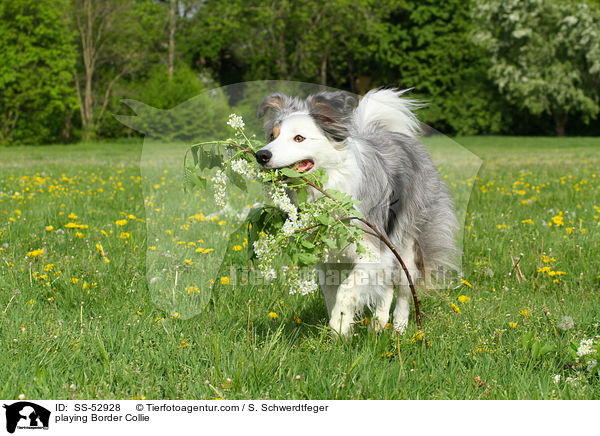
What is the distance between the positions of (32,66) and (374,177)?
27914mm

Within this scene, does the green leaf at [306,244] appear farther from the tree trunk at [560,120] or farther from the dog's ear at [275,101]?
the tree trunk at [560,120]

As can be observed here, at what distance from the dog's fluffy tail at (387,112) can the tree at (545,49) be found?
94.1 ft

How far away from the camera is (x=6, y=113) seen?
26.7 meters

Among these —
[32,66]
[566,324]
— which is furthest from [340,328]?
[32,66]

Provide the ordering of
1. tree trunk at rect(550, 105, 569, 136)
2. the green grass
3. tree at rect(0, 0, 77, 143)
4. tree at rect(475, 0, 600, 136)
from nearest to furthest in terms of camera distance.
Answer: the green grass → tree at rect(0, 0, 77, 143) → tree at rect(475, 0, 600, 136) → tree trunk at rect(550, 105, 569, 136)

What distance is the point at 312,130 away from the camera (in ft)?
9.18

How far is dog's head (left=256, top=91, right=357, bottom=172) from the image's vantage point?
8.89 feet

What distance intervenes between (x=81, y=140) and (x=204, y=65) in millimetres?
8096

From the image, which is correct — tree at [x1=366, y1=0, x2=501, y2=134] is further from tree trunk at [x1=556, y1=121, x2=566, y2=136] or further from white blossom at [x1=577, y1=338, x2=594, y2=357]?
white blossom at [x1=577, y1=338, x2=594, y2=357]

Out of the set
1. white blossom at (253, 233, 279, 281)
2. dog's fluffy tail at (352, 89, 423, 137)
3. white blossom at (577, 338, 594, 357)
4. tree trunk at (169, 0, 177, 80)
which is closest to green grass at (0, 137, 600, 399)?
white blossom at (577, 338, 594, 357)
